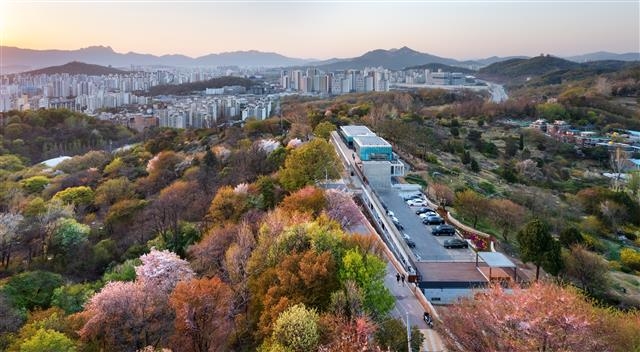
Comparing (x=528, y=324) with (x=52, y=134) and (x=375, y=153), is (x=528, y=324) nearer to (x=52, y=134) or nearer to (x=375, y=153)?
(x=375, y=153)

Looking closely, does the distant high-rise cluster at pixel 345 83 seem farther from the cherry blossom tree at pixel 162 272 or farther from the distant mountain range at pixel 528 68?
the cherry blossom tree at pixel 162 272

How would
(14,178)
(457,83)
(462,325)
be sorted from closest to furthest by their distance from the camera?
(462,325), (14,178), (457,83)

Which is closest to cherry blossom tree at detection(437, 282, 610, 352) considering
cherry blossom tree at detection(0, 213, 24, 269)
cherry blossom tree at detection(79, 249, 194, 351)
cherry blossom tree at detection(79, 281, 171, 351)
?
cherry blossom tree at detection(79, 249, 194, 351)

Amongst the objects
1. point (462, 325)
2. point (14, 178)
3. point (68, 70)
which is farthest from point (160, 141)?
point (68, 70)

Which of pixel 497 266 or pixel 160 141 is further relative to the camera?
pixel 160 141

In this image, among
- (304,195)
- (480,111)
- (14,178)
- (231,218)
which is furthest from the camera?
(480,111)

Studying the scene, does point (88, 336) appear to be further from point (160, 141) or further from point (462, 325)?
point (160, 141)
